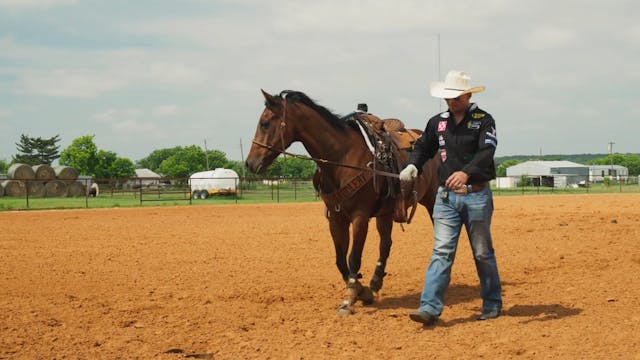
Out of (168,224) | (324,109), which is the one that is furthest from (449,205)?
(168,224)

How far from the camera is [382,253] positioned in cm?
747

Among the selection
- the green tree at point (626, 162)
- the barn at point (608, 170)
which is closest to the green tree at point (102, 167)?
the barn at point (608, 170)

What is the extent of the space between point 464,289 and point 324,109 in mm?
2816

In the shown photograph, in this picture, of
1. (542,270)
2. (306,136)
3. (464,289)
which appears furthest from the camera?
(542,270)

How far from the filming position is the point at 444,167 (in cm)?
568

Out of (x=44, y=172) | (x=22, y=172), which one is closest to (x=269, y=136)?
(x=22, y=172)

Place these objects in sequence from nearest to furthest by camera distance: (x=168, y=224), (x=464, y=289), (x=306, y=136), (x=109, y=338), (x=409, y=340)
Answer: (x=409, y=340) < (x=109, y=338) < (x=306, y=136) < (x=464, y=289) < (x=168, y=224)

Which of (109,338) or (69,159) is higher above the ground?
(69,159)

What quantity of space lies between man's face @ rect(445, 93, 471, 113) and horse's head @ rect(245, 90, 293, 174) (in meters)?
1.78

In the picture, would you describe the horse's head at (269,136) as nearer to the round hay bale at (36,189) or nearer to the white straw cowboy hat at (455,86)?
the white straw cowboy hat at (455,86)

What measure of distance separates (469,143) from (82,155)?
270ft

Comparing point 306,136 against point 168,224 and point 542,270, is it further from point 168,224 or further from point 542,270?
point 168,224

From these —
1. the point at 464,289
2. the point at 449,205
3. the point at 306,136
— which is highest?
the point at 306,136

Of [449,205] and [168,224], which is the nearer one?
[449,205]
